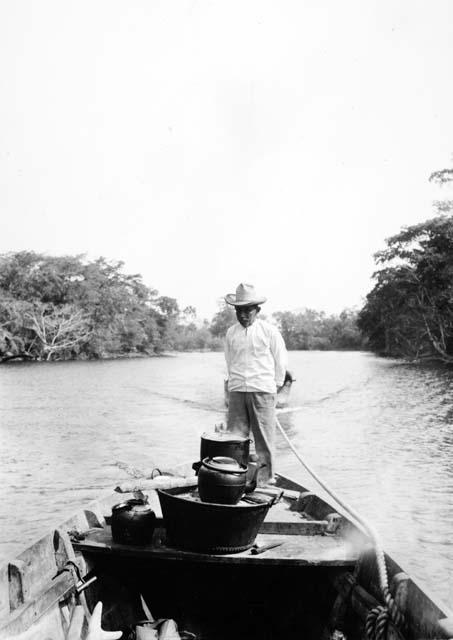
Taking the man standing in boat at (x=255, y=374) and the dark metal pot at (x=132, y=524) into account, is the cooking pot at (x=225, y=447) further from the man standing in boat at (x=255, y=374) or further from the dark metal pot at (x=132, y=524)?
the man standing in boat at (x=255, y=374)

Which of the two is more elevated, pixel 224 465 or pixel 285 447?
pixel 224 465

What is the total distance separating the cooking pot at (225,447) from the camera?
4.75 m

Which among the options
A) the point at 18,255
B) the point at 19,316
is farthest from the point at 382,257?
the point at 18,255

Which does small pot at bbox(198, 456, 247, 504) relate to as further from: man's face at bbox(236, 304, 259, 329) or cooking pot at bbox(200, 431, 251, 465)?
man's face at bbox(236, 304, 259, 329)

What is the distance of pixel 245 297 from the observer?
224 inches

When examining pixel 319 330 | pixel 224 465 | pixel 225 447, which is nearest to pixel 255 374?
pixel 225 447

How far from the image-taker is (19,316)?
52812 millimetres

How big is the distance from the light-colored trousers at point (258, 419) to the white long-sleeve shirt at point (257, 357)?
8 cm

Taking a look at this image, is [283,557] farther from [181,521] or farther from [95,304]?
[95,304]

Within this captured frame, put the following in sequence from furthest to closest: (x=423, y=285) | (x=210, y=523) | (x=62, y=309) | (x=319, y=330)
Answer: (x=319, y=330) → (x=62, y=309) → (x=423, y=285) → (x=210, y=523)

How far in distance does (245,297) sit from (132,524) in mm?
2392

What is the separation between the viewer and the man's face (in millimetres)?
5754

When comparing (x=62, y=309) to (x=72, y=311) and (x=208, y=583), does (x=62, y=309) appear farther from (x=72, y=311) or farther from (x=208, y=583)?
(x=208, y=583)

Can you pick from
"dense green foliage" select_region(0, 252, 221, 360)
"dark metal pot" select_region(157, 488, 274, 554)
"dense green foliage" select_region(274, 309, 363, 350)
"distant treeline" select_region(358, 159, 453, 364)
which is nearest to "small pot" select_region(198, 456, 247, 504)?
"dark metal pot" select_region(157, 488, 274, 554)
